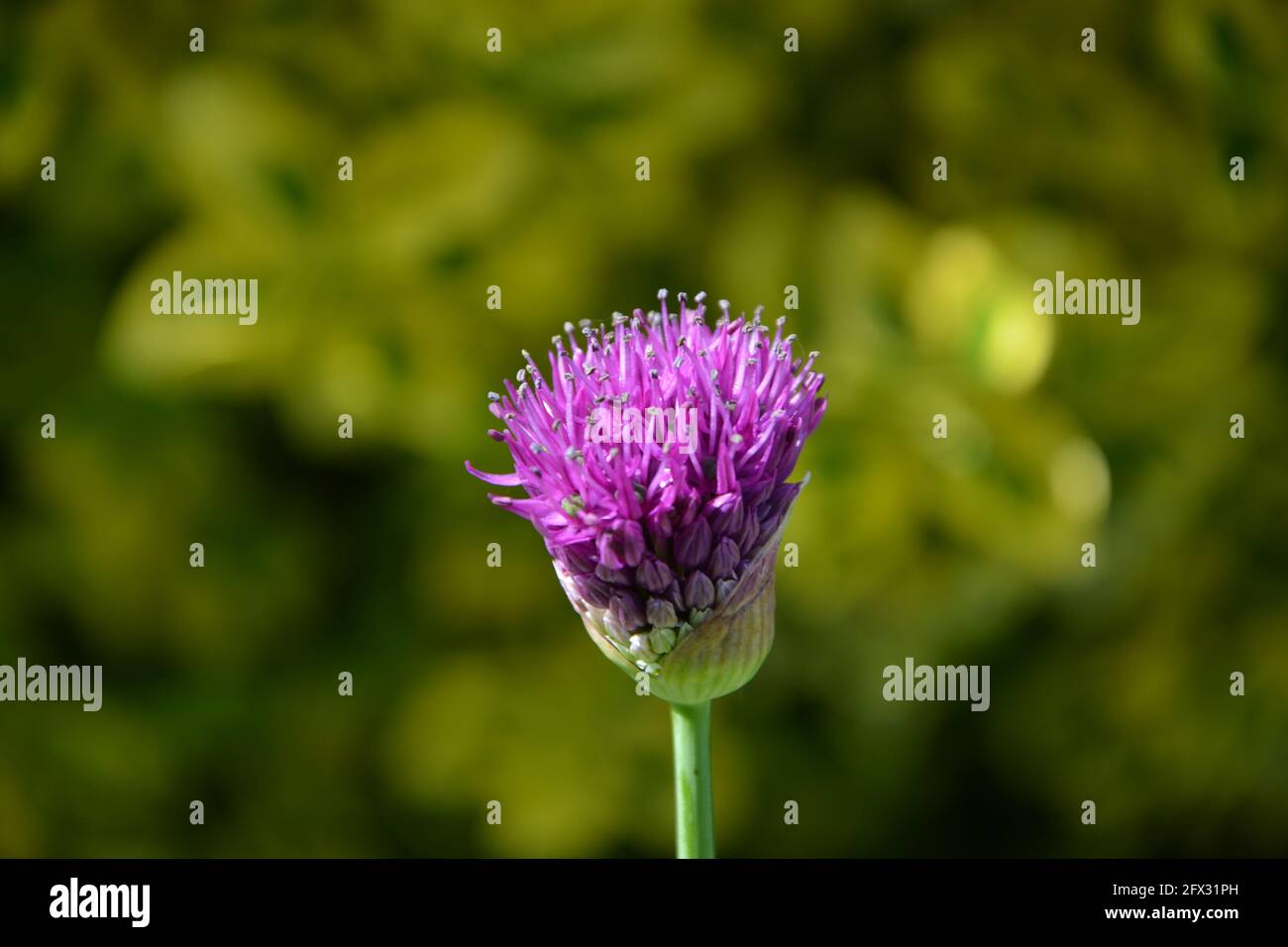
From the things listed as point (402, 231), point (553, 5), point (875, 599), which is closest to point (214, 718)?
point (402, 231)

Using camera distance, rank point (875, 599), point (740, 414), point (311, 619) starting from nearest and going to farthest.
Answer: point (740, 414) → point (875, 599) → point (311, 619)

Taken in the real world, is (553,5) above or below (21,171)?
above

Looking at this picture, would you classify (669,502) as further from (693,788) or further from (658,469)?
(693,788)

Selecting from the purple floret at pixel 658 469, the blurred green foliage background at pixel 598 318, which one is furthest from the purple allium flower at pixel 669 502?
the blurred green foliage background at pixel 598 318

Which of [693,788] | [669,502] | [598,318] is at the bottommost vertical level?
[693,788]

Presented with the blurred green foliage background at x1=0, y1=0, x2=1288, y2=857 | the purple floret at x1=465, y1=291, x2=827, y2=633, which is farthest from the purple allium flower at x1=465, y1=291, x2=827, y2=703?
the blurred green foliage background at x1=0, y1=0, x2=1288, y2=857

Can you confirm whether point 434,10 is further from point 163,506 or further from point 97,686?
point 97,686

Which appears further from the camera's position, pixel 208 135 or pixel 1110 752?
pixel 1110 752

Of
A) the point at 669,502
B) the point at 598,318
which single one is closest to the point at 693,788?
the point at 669,502
